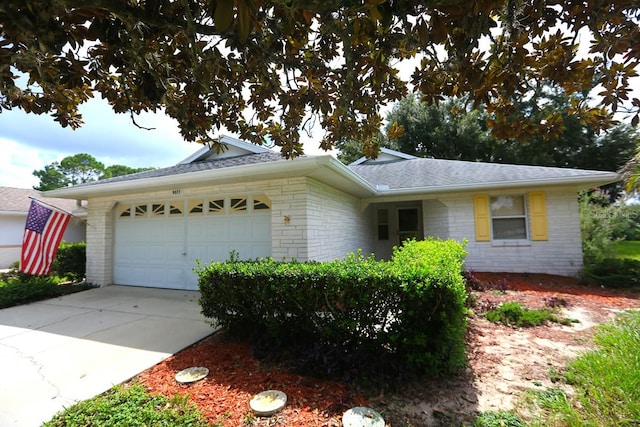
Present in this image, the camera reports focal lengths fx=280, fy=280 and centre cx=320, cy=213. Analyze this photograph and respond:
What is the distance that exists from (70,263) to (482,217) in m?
13.2

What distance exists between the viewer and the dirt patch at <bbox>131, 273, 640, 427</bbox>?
2369 millimetres

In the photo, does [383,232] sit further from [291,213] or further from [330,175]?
[291,213]

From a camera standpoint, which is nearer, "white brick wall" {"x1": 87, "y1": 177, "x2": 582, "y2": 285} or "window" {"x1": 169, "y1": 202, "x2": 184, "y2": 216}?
"white brick wall" {"x1": 87, "y1": 177, "x2": 582, "y2": 285}

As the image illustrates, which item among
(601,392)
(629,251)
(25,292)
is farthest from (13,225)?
(629,251)

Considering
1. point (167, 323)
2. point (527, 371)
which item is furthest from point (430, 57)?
point (167, 323)

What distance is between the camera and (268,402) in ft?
8.15

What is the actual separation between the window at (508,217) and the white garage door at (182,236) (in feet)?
22.5

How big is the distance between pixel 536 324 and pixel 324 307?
142 inches

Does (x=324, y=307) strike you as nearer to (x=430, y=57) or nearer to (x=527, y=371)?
(x=527, y=371)

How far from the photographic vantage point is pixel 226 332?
3.95m

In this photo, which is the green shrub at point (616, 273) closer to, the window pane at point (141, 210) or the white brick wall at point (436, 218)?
the white brick wall at point (436, 218)

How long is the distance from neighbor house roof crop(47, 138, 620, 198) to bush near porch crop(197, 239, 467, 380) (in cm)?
225

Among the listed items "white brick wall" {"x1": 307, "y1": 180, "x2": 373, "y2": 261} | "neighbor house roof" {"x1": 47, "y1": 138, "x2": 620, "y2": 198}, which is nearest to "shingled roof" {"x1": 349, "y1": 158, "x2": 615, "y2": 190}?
"neighbor house roof" {"x1": 47, "y1": 138, "x2": 620, "y2": 198}

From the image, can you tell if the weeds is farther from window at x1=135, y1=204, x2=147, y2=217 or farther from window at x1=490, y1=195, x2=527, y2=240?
window at x1=135, y1=204, x2=147, y2=217
